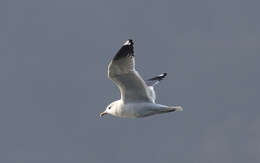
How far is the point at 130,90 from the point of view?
33.0 m

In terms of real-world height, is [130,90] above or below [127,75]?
below

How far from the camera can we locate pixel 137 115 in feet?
109

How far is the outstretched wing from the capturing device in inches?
1235

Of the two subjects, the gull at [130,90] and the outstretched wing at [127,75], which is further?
the gull at [130,90]

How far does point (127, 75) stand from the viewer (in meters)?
32.1

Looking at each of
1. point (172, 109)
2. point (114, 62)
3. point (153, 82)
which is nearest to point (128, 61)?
point (114, 62)

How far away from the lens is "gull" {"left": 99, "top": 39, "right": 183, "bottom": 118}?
3156 centimetres

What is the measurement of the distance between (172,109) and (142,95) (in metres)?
1.34

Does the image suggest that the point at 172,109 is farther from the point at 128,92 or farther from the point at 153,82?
the point at 153,82

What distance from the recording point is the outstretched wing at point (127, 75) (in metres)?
31.4

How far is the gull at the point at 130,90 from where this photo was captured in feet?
104

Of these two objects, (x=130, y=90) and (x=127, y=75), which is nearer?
(x=127, y=75)

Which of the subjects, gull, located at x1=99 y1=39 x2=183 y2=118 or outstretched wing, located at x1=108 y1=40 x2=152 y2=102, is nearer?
outstretched wing, located at x1=108 y1=40 x2=152 y2=102

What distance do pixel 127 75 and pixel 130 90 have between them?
1.09m
